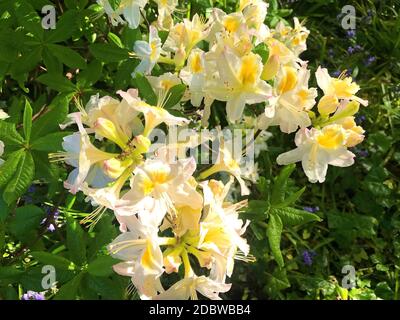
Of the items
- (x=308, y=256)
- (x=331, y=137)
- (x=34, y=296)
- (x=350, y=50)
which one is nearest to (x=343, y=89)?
(x=331, y=137)

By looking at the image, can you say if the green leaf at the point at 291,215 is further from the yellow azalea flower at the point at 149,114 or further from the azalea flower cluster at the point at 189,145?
the yellow azalea flower at the point at 149,114

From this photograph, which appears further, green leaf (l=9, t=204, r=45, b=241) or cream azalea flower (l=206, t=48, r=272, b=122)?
green leaf (l=9, t=204, r=45, b=241)

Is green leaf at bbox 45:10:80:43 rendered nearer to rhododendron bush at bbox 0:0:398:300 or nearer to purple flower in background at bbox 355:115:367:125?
rhododendron bush at bbox 0:0:398:300

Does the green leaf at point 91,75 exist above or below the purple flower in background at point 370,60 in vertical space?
above

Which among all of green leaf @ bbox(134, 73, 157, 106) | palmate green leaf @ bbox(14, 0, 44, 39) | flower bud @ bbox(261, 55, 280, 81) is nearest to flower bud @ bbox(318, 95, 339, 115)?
flower bud @ bbox(261, 55, 280, 81)

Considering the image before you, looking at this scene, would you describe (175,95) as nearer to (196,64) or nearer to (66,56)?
(196,64)

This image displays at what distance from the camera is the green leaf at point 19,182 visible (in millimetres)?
1132

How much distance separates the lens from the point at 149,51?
4.22 ft

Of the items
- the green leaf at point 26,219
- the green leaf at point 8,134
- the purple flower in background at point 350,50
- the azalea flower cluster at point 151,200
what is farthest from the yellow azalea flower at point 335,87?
the purple flower in background at point 350,50

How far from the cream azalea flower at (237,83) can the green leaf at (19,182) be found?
0.39 metres

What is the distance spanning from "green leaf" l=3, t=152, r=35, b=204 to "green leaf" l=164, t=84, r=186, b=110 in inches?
12.0

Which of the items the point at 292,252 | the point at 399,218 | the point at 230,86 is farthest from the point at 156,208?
the point at 399,218

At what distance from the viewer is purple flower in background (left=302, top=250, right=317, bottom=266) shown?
238 cm
